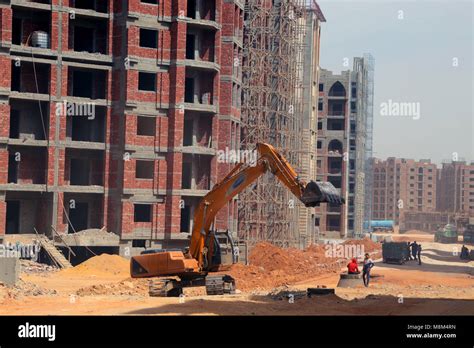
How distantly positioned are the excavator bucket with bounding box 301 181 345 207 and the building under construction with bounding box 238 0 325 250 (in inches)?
1179

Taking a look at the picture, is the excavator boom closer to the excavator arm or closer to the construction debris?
the excavator arm

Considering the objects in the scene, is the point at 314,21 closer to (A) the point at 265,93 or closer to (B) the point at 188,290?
(A) the point at 265,93

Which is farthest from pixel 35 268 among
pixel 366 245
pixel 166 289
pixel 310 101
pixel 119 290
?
pixel 310 101

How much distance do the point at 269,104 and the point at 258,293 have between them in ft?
107

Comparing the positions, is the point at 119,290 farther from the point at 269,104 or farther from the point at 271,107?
the point at 271,107

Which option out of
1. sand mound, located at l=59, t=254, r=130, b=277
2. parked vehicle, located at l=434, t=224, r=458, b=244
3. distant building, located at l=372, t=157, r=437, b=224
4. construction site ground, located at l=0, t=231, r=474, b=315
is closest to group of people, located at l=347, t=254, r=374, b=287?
construction site ground, located at l=0, t=231, r=474, b=315

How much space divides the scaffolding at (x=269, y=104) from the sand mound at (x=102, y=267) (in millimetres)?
10876

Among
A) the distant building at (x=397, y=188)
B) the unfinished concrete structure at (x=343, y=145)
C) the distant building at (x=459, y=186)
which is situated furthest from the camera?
the distant building at (x=459, y=186)

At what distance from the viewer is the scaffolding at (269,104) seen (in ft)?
211

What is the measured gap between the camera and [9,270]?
36.6m

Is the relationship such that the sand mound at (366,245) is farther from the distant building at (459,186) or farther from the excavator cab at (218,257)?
the distant building at (459,186)

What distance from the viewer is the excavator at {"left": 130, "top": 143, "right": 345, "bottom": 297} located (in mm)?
33562

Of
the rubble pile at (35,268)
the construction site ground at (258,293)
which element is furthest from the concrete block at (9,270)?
the rubble pile at (35,268)
